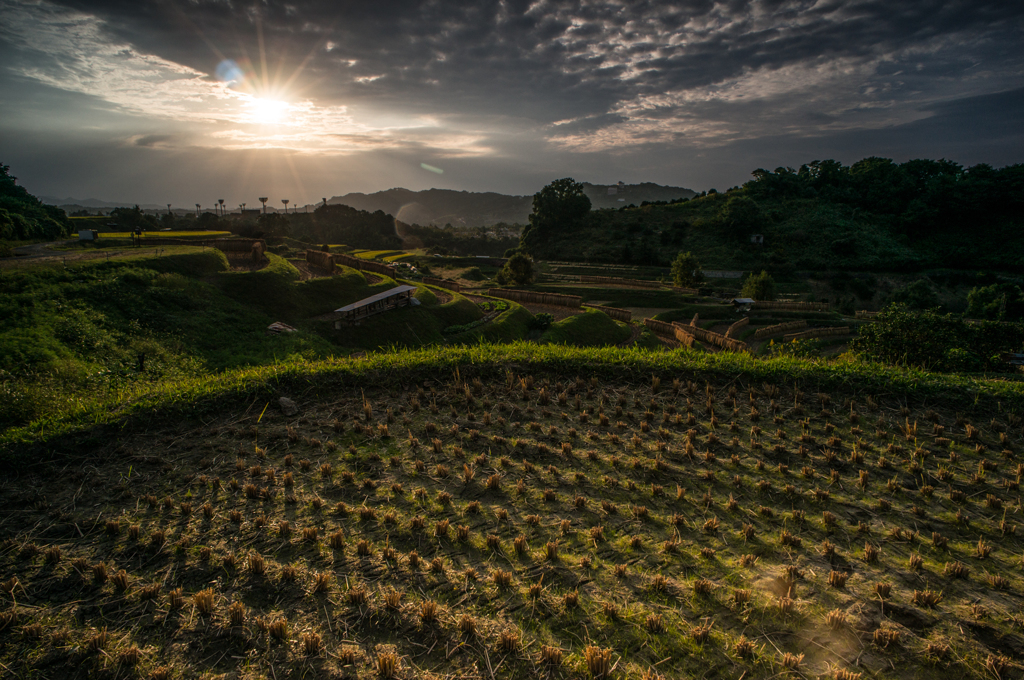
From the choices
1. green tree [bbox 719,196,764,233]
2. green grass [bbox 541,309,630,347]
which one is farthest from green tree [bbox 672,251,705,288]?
green tree [bbox 719,196,764,233]

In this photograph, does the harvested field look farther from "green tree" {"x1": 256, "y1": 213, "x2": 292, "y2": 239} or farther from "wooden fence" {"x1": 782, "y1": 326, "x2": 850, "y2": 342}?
"green tree" {"x1": 256, "y1": 213, "x2": 292, "y2": 239}

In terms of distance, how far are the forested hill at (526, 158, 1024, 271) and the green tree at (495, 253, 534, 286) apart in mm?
30082

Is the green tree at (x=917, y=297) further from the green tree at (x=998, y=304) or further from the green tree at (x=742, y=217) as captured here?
the green tree at (x=742, y=217)

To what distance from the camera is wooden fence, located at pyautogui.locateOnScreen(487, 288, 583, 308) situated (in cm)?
3972

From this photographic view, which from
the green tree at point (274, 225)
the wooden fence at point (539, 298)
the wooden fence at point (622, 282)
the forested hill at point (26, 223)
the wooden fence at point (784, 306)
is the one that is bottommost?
the wooden fence at point (784, 306)

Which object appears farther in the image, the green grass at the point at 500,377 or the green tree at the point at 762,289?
the green tree at the point at 762,289

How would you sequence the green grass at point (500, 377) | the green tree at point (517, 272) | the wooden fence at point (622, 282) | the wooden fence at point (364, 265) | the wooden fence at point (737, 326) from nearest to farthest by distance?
the green grass at point (500, 377) < the wooden fence at point (737, 326) < the wooden fence at point (364, 265) < the green tree at point (517, 272) < the wooden fence at point (622, 282)

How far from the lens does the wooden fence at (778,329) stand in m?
38.4

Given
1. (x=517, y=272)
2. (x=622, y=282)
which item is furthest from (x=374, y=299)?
(x=622, y=282)

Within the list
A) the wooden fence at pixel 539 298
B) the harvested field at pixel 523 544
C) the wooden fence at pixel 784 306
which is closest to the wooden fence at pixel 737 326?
the wooden fence at pixel 784 306

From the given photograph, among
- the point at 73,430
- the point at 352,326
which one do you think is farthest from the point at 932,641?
the point at 352,326

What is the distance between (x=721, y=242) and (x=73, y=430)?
9392 cm

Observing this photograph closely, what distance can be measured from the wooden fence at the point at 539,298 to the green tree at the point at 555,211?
53.8m

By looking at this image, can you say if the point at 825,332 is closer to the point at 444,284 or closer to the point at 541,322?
the point at 541,322
